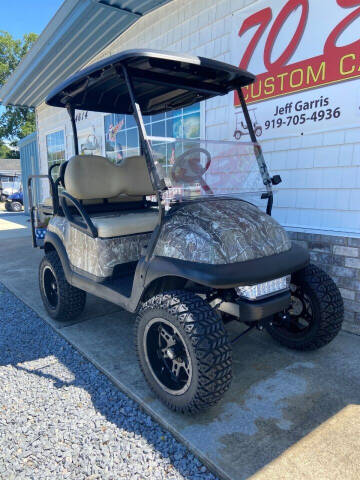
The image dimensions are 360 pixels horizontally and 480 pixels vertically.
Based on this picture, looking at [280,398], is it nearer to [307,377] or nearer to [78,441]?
[307,377]

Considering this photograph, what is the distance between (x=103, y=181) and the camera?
3.38 metres

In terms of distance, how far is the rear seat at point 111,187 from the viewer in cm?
298

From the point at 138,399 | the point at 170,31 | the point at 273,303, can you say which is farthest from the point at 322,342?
the point at 170,31

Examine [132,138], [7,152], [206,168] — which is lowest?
[206,168]

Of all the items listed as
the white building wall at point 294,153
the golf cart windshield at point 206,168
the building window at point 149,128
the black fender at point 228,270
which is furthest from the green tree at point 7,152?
the black fender at point 228,270

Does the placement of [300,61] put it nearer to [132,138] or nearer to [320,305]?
[320,305]

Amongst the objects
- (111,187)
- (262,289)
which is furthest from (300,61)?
(262,289)

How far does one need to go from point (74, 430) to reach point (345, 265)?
2703 millimetres

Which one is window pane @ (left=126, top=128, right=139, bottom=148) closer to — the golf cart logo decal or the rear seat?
the golf cart logo decal

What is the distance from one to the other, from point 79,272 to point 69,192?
754 mm

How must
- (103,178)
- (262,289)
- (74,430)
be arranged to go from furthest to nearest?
(103,178), (262,289), (74,430)

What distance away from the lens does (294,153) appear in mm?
3742

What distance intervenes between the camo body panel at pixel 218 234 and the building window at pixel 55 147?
8.19 metres

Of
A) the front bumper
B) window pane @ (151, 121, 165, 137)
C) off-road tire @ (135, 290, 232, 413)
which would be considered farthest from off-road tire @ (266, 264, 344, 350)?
window pane @ (151, 121, 165, 137)
